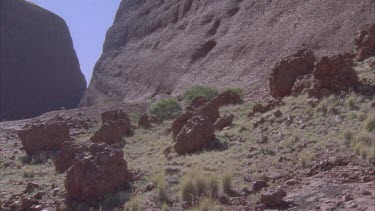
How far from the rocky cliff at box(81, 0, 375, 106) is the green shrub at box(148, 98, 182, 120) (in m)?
2.99

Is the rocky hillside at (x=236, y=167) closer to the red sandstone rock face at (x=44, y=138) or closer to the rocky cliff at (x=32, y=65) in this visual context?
the red sandstone rock face at (x=44, y=138)

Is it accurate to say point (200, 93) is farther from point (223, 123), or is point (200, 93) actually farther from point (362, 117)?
point (362, 117)

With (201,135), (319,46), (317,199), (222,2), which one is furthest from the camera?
(222,2)

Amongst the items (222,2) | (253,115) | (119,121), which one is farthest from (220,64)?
(253,115)

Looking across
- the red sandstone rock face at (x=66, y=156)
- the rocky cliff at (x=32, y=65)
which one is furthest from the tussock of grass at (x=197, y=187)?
the rocky cliff at (x=32, y=65)

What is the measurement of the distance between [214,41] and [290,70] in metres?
19.0

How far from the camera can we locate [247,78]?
29.6 m

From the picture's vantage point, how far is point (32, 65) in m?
75.5

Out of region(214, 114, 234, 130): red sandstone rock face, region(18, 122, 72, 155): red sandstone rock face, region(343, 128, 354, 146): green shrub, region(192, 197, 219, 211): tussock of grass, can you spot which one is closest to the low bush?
region(343, 128, 354, 146): green shrub

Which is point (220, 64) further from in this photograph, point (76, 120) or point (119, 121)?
point (119, 121)

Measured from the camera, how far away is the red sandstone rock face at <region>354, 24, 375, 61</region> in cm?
2243

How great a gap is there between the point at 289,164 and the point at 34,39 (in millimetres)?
69265

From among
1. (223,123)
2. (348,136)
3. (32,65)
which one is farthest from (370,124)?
(32,65)

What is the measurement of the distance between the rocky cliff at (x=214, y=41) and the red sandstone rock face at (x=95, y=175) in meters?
13.4
